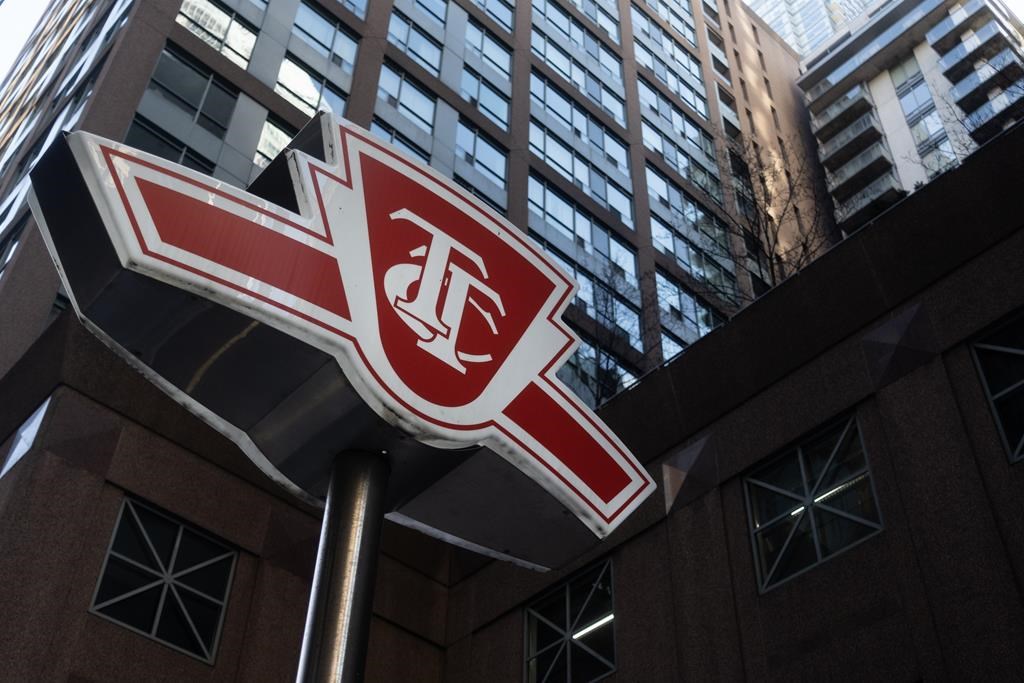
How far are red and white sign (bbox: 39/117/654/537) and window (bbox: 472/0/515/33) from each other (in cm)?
3598

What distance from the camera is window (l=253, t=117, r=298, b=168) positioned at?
2625cm

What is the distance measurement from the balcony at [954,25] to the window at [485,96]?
3713 cm

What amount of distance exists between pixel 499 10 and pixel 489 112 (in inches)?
262

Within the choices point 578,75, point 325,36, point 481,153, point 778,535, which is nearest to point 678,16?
point 578,75

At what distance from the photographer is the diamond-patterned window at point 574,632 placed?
684 inches

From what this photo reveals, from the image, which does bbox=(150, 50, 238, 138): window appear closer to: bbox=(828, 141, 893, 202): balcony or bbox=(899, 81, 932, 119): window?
bbox=(828, 141, 893, 202): balcony

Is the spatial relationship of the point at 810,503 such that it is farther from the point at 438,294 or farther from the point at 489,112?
the point at 489,112

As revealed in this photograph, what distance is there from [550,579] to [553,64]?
28062 millimetres

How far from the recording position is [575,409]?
622cm

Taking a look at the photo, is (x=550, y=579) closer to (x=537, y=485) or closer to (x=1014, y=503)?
(x=1014, y=503)

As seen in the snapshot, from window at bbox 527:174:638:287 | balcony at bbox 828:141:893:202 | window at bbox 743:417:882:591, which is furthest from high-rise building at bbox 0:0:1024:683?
balcony at bbox 828:141:893:202

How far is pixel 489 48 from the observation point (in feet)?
129

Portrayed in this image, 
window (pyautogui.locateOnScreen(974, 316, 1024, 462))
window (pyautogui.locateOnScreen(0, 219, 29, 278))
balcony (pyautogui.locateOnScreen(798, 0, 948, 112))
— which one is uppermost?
balcony (pyautogui.locateOnScreen(798, 0, 948, 112))

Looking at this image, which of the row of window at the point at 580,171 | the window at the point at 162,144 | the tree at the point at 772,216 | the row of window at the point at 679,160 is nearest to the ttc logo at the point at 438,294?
the window at the point at 162,144
